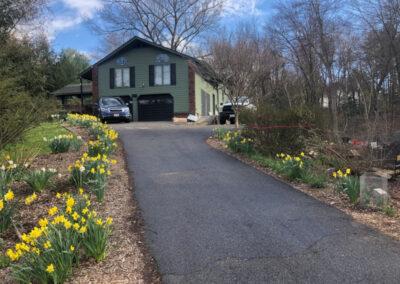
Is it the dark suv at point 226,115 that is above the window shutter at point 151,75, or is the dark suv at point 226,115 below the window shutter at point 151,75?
below

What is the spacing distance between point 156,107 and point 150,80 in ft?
6.77

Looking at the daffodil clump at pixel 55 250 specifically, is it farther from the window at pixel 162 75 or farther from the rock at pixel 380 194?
the window at pixel 162 75

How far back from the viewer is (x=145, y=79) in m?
24.4

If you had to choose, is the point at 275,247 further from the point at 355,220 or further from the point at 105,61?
the point at 105,61

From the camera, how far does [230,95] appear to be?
1503cm

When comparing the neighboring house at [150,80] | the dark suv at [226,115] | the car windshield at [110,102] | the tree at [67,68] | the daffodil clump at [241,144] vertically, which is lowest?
the daffodil clump at [241,144]

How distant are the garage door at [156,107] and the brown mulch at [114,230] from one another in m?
17.2

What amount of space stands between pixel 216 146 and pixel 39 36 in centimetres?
1637

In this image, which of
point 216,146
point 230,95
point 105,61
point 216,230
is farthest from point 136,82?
point 216,230

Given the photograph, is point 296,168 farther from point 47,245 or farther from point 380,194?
point 47,245

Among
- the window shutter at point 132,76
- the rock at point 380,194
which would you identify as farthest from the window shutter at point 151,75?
the rock at point 380,194

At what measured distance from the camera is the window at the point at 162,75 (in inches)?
945

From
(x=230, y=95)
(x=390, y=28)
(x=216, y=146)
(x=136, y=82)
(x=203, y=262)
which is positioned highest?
(x=390, y=28)

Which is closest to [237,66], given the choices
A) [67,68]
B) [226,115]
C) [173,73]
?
[226,115]
